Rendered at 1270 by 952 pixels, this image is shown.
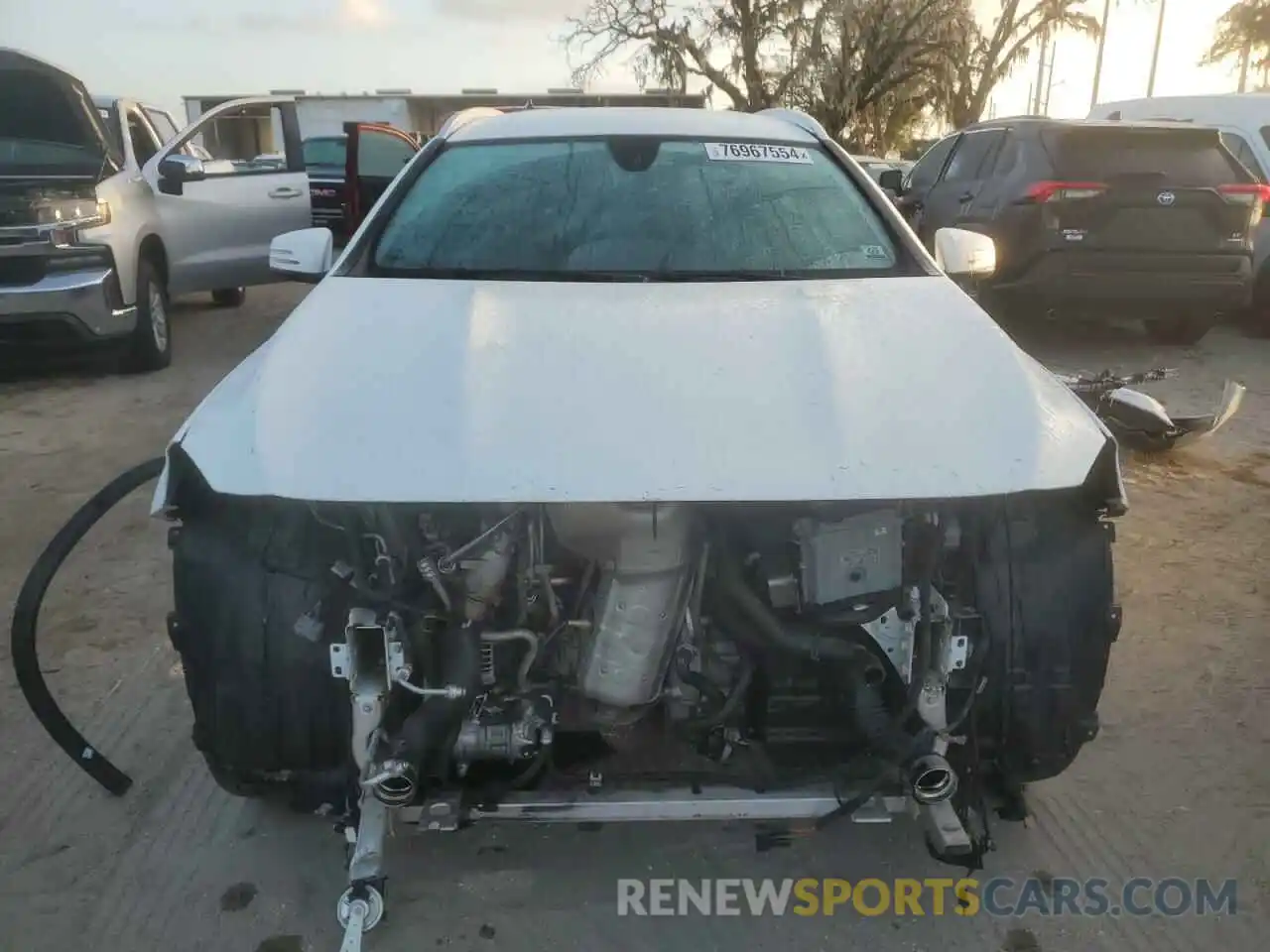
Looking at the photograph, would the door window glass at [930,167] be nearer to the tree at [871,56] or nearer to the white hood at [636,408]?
the white hood at [636,408]

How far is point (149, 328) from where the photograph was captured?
24.4 ft

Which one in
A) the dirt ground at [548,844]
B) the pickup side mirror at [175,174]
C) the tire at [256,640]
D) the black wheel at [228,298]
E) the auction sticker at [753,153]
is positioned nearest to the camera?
the tire at [256,640]

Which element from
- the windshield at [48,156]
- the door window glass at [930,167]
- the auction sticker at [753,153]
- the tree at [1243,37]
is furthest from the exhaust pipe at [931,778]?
the tree at [1243,37]

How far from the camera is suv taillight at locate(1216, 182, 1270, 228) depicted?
7.60 m

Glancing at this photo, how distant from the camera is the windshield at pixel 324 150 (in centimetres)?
1440

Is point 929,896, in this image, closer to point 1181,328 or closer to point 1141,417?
point 1141,417

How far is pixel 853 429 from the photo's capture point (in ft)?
6.97

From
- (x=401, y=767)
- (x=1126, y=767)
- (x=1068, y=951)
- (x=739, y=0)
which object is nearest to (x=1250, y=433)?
(x=1126, y=767)

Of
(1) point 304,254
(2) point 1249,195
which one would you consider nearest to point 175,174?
(1) point 304,254

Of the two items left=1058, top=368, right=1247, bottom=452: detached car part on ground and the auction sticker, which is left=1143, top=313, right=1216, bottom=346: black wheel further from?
the auction sticker

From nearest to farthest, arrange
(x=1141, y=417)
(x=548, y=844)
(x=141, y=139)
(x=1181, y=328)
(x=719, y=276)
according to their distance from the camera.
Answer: (x=548, y=844), (x=719, y=276), (x=1141, y=417), (x=141, y=139), (x=1181, y=328)

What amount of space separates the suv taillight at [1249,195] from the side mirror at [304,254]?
658 centimetres

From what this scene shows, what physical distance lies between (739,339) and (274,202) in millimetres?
7443

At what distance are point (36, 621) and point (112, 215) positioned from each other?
500 cm
